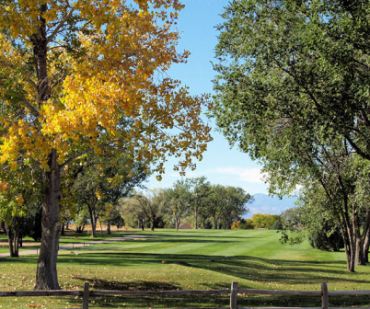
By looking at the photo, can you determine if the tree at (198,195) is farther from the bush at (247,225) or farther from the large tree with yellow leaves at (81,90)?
the large tree with yellow leaves at (81,90)

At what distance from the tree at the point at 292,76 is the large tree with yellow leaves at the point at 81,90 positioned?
10.1 ft

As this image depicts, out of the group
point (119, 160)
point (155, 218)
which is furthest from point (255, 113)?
point (155, 218)

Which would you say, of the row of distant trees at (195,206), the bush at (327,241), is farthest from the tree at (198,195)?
the bush at (327,241)

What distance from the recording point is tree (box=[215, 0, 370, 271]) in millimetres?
17672

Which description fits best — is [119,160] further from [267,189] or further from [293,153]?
[267,189]

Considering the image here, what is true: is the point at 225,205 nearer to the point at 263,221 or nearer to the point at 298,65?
the point at 263,221

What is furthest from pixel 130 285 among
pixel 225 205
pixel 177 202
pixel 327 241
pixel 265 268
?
pixel 225 205

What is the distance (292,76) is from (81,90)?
944 centimetres

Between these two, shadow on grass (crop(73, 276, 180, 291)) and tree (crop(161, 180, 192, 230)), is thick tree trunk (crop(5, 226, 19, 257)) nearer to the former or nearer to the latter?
shadow on grass (crop(73, 276, 180, 291))

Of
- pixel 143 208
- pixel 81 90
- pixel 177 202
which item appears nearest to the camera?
pixel 81 90

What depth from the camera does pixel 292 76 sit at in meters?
19.7

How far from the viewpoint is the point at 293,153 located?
23.9 meters

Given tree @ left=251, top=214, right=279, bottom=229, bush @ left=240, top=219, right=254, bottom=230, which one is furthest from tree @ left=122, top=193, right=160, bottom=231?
tree @ left=251, top=214, right=279, bottom=229

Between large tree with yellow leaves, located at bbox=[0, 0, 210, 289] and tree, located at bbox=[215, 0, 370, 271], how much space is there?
10.1 ft
